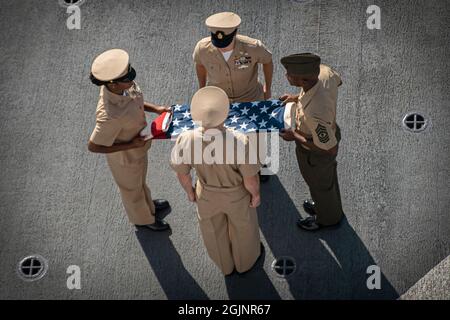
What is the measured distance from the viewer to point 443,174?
8.27 metres

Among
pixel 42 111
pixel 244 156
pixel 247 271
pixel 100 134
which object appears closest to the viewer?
pixel 244 156

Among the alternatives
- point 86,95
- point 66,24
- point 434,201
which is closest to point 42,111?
point 86,95

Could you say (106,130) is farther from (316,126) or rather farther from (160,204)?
(316,126)

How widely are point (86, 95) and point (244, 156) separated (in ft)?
11.2

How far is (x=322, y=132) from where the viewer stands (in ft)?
22.7

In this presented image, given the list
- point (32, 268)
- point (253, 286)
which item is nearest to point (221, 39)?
point (253, 286)

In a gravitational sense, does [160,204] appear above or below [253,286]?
above

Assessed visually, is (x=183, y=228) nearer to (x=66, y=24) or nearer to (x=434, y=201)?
(x=434, y=201)

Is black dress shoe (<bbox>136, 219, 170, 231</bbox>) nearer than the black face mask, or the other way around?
the black face mask

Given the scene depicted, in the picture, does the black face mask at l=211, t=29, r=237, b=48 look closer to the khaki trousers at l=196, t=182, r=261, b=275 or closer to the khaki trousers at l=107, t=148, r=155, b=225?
the khaki trousers at l=107, t=148, r=155, b=225

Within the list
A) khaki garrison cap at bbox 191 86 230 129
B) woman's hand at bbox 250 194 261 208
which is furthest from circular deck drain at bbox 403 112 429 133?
khaki garrison cap at bbox 191 86 230 129

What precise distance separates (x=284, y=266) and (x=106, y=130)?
7.81ft

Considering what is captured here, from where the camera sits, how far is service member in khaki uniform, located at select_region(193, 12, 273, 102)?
24.0 feet

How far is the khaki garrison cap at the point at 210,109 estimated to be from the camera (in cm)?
638
